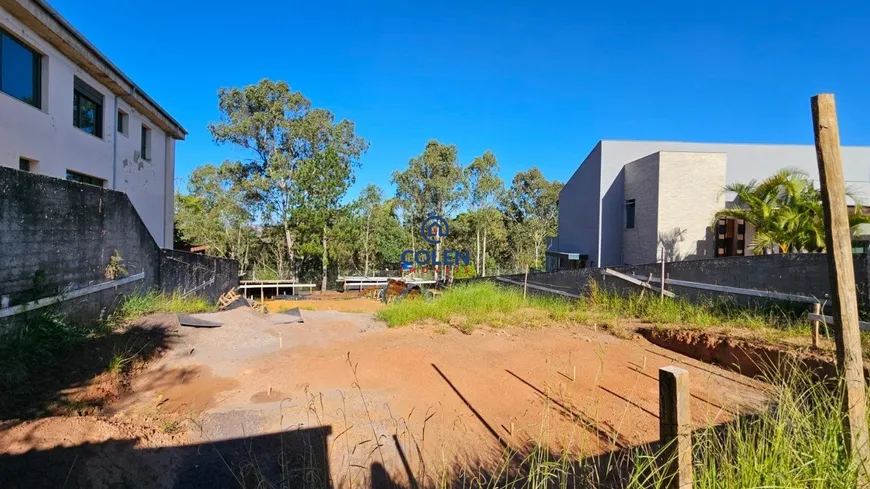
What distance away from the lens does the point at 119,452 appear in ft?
10.3

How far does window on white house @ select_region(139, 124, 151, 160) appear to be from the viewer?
13867 millimetres

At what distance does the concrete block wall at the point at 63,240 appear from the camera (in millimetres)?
4977

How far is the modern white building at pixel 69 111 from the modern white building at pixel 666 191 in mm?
14646

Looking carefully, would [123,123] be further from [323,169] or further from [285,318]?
[323,169]

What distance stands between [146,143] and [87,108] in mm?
3276

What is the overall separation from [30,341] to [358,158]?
88.6ft

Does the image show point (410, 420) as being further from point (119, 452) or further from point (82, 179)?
point (82, 179)

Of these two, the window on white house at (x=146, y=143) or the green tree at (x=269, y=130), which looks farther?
the green tree at (x=269, y=130)

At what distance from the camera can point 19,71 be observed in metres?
8.38

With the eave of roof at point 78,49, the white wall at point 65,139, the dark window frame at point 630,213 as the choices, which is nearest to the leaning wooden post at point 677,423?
the white wall at point 65,139

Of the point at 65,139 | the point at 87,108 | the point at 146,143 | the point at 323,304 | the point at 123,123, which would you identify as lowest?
the point at 323,304

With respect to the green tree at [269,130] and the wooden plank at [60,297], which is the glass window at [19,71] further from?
the green tree at [269,130]

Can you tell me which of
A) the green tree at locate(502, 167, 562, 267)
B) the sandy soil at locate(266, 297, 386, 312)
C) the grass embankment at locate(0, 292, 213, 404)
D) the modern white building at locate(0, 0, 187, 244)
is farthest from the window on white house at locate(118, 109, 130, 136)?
the green tree at locate(502, 167, 562, 267)
